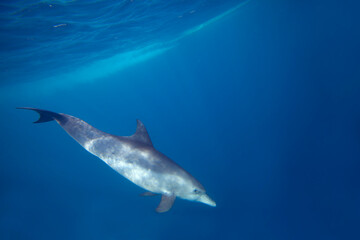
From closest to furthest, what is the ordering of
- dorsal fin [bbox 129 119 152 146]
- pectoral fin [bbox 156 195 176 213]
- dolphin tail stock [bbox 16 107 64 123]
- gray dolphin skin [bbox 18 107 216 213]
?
pectoral fin [bbox 156 195 176 213], dolphin tail stock [bbox 16 107 64 123], gray dolphin skin [bbox 18 107 216 213], dorsal fin [bbox 129 119 152 146]

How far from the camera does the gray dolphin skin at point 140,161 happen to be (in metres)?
6.00

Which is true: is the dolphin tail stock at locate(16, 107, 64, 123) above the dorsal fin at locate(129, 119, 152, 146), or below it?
below

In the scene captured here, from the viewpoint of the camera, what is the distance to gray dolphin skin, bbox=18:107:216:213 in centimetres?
600

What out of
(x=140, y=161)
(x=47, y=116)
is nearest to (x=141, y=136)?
(x=140, y=161)

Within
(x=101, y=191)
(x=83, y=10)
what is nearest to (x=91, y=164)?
(x=101, y=191)

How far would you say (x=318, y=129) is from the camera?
64.5ft

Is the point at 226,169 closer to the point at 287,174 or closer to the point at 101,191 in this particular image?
the point at 287,174

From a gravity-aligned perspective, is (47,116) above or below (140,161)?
above

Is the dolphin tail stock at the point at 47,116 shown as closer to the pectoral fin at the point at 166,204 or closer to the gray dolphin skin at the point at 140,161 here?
the gray dolphin skin at the point at 140,161

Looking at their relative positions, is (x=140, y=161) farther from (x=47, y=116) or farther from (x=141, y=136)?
(x=47, y=116)

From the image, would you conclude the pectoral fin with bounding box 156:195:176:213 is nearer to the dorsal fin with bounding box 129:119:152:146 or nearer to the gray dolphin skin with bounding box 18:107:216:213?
the gray dolphin skin with bounding box 18:107:216:213

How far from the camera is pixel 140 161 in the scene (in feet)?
19.9

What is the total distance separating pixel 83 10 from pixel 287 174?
62.3 feet

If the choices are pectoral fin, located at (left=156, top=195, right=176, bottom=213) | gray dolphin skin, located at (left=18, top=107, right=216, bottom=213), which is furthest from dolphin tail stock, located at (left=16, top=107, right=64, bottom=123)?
pectoral fin, located at (left=156, top=195, right=176, bottom=213)
